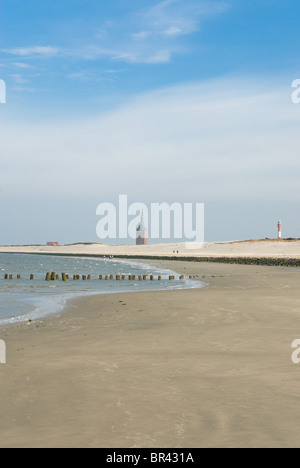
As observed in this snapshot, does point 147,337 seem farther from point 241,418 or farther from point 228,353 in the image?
point 241,418

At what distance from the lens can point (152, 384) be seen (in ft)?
28.1

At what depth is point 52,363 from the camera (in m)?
10.4

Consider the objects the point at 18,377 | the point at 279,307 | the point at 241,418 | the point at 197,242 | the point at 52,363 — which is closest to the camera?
the point at 241,418

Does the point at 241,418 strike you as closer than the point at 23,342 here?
Yes

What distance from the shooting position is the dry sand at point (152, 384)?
6316 millimetres

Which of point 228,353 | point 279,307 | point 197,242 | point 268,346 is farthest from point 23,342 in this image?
point 197,242

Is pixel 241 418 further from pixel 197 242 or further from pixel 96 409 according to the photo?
pixel 197 242

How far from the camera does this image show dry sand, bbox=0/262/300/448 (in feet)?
20.7

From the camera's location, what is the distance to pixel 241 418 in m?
6.82

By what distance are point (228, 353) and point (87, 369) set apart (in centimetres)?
336
